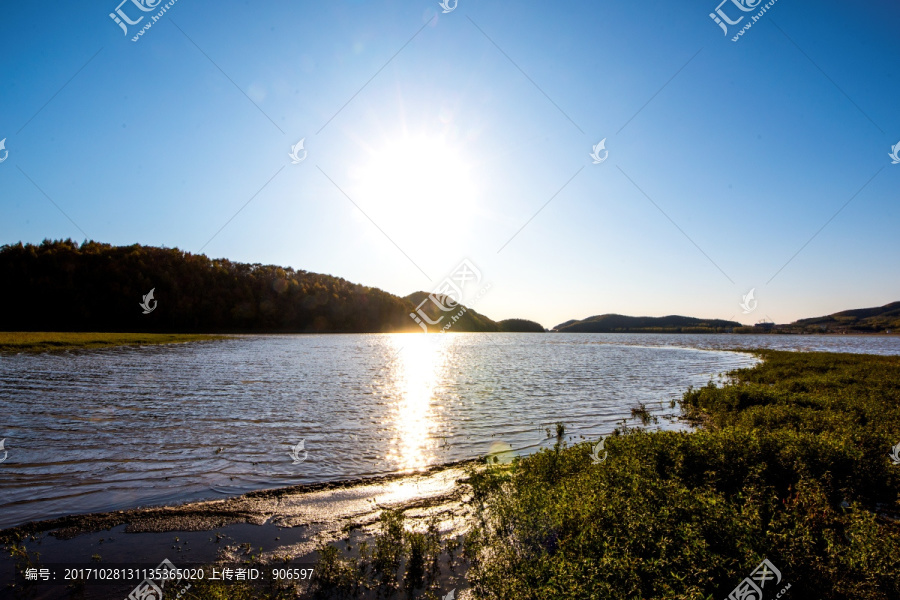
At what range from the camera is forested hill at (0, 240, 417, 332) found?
406 feet

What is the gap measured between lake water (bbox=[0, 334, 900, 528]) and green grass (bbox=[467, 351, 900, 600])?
282 inches

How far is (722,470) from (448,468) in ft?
31.2

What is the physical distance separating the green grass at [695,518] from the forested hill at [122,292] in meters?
147

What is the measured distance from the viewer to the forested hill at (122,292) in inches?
4877

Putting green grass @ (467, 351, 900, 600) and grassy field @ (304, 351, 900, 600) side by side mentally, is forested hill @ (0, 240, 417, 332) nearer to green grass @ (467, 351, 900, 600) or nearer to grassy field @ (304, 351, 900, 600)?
grassy field @ (304, 351, 900, 600)

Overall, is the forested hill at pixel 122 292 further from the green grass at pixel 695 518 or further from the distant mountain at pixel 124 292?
the green grass at pixel 695 518

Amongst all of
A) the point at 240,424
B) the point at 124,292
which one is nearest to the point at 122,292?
the point at 124,292

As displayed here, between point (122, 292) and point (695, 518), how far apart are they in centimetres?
17335

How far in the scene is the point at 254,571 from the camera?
9188 mm

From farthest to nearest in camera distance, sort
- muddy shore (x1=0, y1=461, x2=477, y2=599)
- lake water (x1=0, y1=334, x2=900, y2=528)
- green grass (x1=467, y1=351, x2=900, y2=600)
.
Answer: lake water (x1=0, y1=334, x2=900, y2=528)
muddy shore (x1=0, y1=461, x2=477, y2=599)
green grass (x1=467, y1=351, x2=900, y2=600)

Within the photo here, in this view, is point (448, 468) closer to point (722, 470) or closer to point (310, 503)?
point (310, 503)

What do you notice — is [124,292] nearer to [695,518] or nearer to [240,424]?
[240,424]

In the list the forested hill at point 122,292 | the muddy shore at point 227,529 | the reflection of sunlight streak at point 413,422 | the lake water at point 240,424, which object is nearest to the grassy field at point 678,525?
the muddy shore at point 227,529

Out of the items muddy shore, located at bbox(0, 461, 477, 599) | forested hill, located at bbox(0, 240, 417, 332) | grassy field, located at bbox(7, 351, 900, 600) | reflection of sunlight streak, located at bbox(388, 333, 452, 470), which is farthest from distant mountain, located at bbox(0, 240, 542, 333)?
grassy field, located at bbox(7, 351, 900, 600)
